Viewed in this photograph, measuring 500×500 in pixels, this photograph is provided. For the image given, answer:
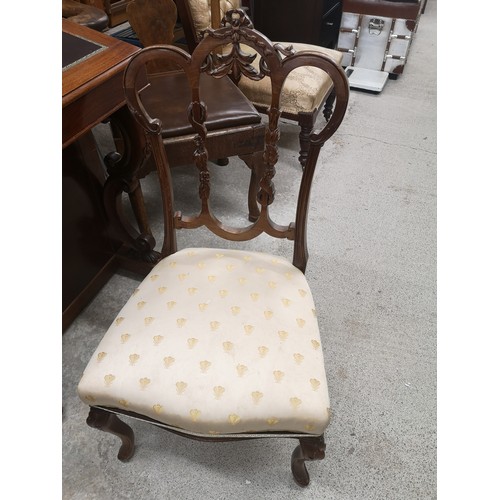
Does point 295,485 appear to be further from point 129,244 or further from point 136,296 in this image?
point 129,244

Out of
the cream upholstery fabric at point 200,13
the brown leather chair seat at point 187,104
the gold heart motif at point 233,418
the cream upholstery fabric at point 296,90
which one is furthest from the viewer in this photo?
the cream upholstery fabric at point 296,90

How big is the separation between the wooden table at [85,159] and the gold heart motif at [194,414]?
658mm

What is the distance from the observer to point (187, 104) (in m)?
1.42

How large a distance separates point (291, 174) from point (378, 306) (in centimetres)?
88

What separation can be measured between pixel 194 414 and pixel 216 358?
4.4 inches

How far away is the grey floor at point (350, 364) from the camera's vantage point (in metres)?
1.07

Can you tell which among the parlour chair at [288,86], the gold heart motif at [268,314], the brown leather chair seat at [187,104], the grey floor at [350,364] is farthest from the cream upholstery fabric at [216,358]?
the parlour chair at [288,86]

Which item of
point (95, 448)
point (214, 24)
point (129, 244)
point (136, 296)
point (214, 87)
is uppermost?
point (214, 24)

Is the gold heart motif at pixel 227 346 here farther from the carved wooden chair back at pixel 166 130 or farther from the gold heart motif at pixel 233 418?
the carved wooden chair back at pixel 166 130

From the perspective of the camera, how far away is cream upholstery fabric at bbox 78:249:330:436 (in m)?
0.76

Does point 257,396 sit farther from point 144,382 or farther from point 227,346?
point 144,382

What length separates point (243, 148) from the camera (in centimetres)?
145

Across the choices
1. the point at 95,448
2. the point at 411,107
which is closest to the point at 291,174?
the point at 411,107

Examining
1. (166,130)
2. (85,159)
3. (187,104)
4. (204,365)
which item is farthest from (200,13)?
(204,365)
